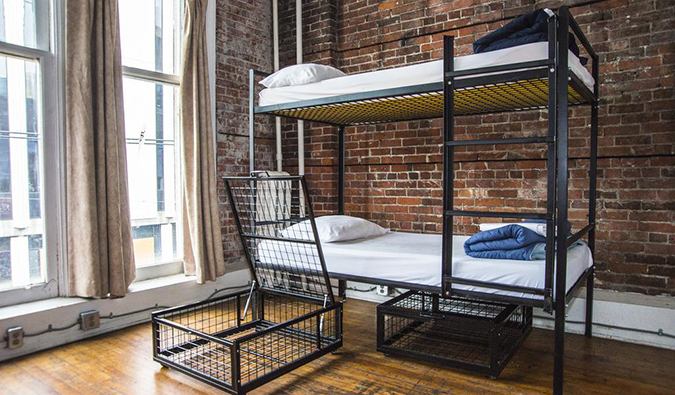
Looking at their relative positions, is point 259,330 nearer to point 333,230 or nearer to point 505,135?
point 333,230

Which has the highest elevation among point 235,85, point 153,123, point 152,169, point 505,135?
point 235,85

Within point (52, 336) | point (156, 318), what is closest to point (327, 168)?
point (156, 318)

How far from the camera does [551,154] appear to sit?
7.22ft

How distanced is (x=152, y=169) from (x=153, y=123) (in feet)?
1.26

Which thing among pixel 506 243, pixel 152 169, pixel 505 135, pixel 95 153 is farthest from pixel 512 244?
pixel 152 169

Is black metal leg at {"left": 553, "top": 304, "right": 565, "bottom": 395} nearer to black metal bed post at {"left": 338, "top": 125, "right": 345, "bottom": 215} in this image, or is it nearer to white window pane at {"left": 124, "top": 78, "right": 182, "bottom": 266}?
black metal bed post at {"left": 338, "top": 125, "right": 345, "bottom": 215}

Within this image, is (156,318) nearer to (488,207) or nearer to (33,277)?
(33,277)

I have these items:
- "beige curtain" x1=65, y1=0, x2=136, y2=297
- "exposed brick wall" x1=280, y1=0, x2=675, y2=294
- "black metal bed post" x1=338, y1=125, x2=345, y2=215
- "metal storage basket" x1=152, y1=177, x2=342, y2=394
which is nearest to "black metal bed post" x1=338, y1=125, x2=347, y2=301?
"black metal bed post" x1=338, y1=125, x2=345, y2=215

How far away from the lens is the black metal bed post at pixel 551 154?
2.18 m

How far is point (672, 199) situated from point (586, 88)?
1.13 metres

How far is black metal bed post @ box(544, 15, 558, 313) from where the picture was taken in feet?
7.16

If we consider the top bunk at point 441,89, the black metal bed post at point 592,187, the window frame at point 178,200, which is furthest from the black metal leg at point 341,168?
the black metal bed post at point 592,187

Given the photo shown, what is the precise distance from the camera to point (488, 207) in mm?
3834

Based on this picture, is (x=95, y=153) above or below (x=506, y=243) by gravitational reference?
above
